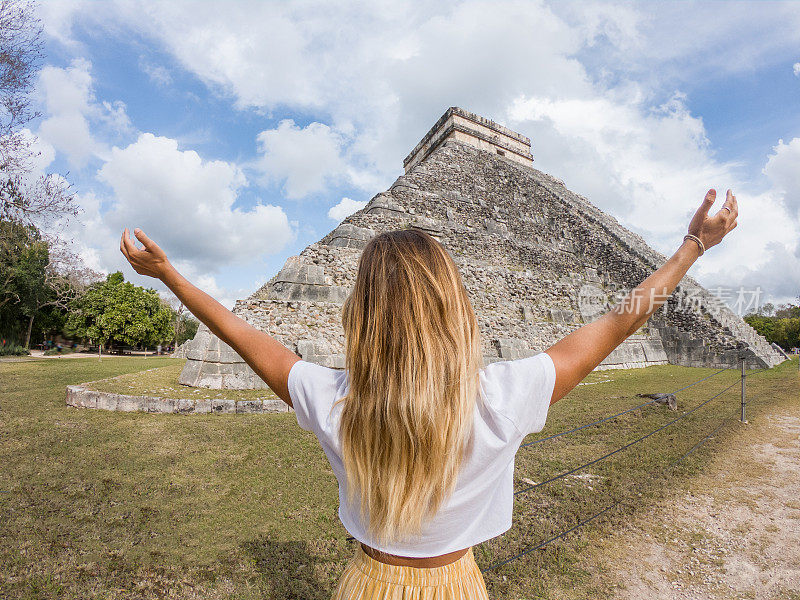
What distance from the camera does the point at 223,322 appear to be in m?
1.35

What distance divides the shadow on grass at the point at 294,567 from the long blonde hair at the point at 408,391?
7.79 feet

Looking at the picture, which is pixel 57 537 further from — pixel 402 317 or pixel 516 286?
pixel 516 286

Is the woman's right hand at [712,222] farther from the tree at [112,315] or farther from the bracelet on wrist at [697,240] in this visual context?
the tree at [112,315]

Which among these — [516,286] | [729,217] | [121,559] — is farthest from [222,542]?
[516,286]

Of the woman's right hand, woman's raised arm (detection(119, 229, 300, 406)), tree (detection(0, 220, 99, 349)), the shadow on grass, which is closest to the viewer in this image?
woman's raised arm (detection(119, 229, 300, 406))

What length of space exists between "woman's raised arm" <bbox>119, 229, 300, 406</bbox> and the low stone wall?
21.6ft

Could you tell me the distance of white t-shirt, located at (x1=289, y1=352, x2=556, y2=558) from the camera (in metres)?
1.02

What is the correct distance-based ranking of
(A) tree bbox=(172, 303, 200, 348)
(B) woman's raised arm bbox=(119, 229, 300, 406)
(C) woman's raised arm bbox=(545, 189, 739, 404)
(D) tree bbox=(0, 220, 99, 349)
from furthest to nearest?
(A) tree bbox=(172, 303, 200, 348) → (D) tree bbox=(0, 220, 99, 349) → (B) woman's raised arm bbox=(119, 229, 300, 406) → (C) woman's raised arm bbox=(545, 189, 739, 404)

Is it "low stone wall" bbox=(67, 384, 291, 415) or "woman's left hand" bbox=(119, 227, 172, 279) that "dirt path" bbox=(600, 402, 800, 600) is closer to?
"woman's left hand" bbox=(119, 227, 172, 279)

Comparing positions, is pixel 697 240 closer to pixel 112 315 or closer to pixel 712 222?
pixel 712 222

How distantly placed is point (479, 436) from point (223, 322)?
0.92m

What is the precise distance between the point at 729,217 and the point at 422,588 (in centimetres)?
157

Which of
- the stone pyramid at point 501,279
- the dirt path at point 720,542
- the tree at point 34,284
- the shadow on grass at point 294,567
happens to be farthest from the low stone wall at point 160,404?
the tree at point 34,284

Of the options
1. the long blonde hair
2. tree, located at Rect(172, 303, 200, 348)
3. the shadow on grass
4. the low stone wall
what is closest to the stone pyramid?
the low stone wall
